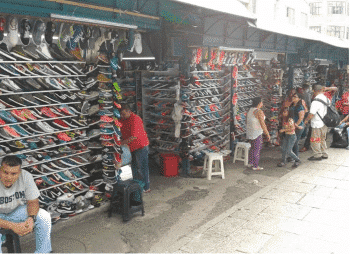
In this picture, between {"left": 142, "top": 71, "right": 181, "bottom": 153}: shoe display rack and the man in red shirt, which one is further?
{"left": 142, "top": 71, "right": 181, "bottom": 153}: shoe display rack

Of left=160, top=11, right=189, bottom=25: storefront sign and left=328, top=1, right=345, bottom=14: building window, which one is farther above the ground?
left=328, top=1, right=345, bottom=14: building window

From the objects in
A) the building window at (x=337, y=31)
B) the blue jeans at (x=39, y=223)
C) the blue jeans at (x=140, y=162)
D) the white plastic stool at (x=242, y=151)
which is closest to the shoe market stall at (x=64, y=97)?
the blue jeans at (x=140, y=162)

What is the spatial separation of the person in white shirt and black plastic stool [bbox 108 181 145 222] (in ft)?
20.0

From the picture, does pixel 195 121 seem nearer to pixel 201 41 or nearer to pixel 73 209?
pixel 201 41

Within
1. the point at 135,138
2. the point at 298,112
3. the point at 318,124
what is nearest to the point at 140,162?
the point at 135,138

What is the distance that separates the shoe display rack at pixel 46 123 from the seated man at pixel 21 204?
721 mm

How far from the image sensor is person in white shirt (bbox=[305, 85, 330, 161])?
991cm

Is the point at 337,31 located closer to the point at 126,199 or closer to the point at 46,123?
the point at 126,199

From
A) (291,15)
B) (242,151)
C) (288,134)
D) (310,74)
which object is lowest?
(242,151)

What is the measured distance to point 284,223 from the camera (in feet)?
19.2

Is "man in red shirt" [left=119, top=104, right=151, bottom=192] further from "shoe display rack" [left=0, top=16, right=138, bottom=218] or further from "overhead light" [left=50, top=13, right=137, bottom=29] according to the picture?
"overhead light" [left=50, top=13, right=137, bottom=29]

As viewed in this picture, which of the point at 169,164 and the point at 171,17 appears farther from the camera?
the point at 169,164

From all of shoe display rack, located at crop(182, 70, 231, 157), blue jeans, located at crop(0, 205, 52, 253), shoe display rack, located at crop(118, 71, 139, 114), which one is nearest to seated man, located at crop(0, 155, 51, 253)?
blue jeans, located at crop(0, 205, 52, 253)

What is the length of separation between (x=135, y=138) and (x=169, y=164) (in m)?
1.89
